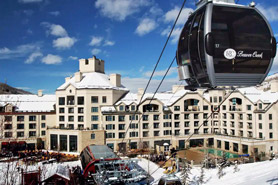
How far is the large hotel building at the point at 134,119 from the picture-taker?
4072 cm

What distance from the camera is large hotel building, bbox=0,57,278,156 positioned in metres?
40.7

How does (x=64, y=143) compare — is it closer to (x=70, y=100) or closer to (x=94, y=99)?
(x=70, y=100)

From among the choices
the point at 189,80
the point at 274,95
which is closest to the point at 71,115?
the point at 274,95

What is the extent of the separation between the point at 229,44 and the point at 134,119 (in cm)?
4035

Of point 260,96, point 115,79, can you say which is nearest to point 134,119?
point 115,79

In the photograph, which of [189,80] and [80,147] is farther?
[80,147]

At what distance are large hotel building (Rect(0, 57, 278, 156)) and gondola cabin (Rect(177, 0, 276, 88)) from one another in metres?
36.0

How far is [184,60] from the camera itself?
17.8 feet

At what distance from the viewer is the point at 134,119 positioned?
1747 inches

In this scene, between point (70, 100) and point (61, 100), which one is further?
point (61, 100)

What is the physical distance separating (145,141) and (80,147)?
478 inches

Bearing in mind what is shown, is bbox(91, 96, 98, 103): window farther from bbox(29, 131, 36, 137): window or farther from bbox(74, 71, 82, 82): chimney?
bbox(29, 131, 36, 137): window

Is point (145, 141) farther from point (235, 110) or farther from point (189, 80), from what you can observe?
point (189, 80)

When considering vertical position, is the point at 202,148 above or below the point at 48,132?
below
